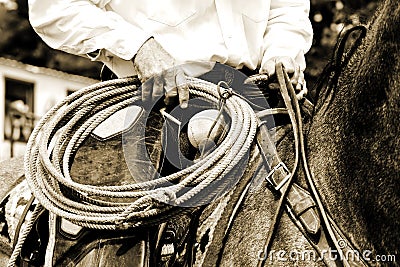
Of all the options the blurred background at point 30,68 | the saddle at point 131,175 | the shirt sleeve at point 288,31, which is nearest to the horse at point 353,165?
the saddle at point 131,175

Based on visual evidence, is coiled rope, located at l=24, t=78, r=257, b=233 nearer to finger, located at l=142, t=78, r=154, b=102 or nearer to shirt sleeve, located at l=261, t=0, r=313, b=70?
finger, located at l=142, t=78, r=154, b=102

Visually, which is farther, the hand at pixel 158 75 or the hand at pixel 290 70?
the hand at pixel 290 70

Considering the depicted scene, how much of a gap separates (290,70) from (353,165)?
75 centimetres

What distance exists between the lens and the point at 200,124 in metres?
3.27

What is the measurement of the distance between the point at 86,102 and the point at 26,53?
14335 mm

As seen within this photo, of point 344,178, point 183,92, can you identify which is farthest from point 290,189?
point 183,92

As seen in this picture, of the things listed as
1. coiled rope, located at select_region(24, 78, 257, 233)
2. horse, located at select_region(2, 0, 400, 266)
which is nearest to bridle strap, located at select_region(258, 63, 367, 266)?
horse, located at select_region(2, 0, 400, 266)

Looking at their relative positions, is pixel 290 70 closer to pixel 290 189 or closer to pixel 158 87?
pixel 158 87

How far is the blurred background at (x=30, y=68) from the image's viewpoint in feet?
44.8

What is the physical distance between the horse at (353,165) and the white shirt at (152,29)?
613 millimetres

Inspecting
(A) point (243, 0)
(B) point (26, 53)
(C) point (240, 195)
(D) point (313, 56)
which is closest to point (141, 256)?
(C) point (240, 195)

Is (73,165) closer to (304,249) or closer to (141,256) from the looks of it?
(141,256)

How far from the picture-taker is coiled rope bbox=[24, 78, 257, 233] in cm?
302

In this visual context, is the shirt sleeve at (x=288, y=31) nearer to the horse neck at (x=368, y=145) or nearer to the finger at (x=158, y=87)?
the finger at (x=158, y=87)
